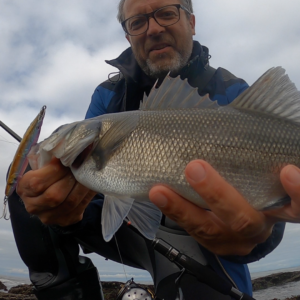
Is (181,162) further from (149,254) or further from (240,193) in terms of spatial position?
(149,254)

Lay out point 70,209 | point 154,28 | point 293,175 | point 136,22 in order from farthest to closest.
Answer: point 136,22
point 154,28
point 70,209
point 293,175

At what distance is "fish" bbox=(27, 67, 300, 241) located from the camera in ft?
5.59

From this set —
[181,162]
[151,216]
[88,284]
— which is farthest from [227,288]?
[88,284]

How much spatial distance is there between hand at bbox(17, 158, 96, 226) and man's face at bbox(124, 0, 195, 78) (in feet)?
6.89

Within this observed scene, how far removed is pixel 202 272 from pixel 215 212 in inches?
32.5

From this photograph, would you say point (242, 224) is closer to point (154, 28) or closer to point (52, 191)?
point (52, 191)

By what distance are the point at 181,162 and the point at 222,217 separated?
39 cm

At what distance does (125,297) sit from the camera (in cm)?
257

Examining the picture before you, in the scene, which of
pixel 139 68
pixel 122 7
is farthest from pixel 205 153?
pixel 122 7

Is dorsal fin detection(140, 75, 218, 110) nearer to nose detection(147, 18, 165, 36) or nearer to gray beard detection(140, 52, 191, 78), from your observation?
gray beard detection(140, 52, 191, 78)

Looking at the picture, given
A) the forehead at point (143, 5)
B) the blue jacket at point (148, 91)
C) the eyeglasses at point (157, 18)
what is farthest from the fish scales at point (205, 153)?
the forehead at point (143, 5)

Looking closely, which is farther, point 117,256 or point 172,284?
point 117,256

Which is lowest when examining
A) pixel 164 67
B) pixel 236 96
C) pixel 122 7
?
pixel 236 96

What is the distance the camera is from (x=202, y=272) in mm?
2254
